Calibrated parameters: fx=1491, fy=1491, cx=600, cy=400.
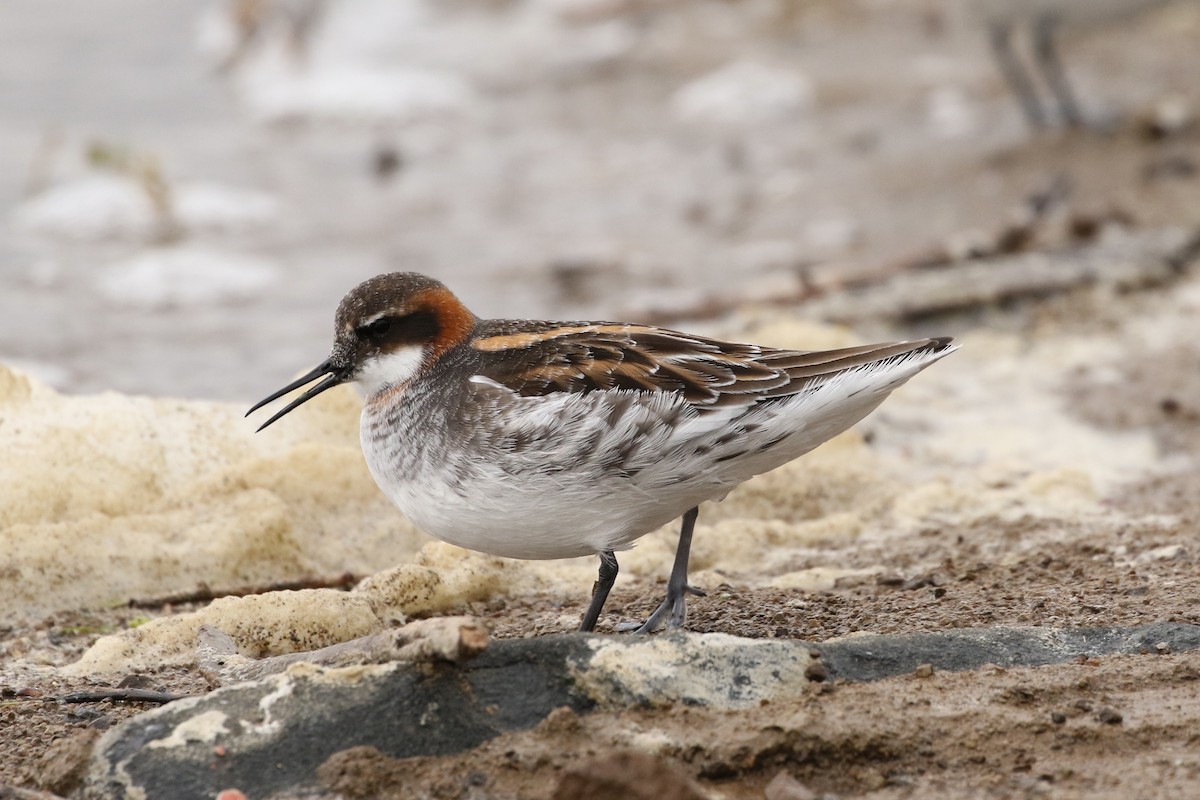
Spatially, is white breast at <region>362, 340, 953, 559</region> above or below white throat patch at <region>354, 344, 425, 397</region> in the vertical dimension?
below

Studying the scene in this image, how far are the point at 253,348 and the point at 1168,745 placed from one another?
7.19m

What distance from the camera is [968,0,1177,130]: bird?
12922mm

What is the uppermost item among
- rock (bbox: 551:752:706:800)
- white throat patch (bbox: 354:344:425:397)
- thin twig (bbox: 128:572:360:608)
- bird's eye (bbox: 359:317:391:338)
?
bird's eye (bbox: 359:317:391:338)

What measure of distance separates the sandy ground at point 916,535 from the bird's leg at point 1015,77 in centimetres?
31

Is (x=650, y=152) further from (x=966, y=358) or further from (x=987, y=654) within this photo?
(x=987, y=654)

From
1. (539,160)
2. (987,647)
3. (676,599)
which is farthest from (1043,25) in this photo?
(987,647)

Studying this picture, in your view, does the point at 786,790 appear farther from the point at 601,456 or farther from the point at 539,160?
the point at 539,160

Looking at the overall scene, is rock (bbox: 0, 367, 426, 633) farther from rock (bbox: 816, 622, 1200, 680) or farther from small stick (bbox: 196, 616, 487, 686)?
rock (bbox: 816, 622, 1200, 680)

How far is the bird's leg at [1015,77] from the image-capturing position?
13125 millimetres

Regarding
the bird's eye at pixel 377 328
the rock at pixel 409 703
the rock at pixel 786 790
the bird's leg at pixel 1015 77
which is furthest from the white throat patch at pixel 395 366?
the bird's leg at pixel 1015 77

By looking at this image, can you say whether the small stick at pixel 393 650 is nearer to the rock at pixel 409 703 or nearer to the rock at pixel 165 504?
the rock at pixel 409 703

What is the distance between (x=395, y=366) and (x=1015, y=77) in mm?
9577

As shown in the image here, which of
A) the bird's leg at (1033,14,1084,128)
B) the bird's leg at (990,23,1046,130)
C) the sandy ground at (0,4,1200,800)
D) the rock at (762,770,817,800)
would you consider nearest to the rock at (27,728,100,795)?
the sandy ground at (0,4,1200,800)

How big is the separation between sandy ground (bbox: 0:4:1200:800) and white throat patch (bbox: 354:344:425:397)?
0.89 meters
